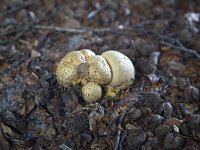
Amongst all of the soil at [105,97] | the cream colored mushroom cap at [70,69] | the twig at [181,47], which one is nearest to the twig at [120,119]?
the soil at [105,97]

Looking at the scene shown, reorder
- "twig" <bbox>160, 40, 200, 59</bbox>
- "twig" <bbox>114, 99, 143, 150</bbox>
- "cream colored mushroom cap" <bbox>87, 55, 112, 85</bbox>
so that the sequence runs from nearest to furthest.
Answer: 1. "twig" <bbox>114, 99, 143, 150</bbox>
2. "cream colored mushroom cap" <bbox>87, 55, 112, 85</bbox>
3. "twig" <bbox>160, 40, 200, 59</bbox>

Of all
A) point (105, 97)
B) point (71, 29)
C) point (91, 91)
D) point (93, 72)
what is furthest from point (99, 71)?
point (71, 29)

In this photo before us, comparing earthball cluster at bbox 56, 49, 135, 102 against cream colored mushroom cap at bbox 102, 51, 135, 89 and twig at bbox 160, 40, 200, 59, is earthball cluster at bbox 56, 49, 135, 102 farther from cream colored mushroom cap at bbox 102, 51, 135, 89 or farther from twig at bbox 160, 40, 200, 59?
twig at bbox 160, 40, 200, 59

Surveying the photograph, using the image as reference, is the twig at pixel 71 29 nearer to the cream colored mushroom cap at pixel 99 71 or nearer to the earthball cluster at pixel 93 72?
the earthball cluster at pixel 93 72

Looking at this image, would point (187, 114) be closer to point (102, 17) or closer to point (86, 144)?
point (86, 144)

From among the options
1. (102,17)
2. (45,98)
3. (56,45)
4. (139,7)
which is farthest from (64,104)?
(139,7)

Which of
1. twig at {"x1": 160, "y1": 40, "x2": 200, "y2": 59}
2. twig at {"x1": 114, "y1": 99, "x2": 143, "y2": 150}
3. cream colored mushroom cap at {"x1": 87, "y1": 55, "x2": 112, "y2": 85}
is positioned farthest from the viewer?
twig at {"x1": 160, "y1": 40, "x2": 200, "y2": 59}

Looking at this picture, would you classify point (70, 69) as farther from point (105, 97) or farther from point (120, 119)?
point (120, 119)

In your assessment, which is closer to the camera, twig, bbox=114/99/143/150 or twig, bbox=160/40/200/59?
twig, bbox=114/99/143/150

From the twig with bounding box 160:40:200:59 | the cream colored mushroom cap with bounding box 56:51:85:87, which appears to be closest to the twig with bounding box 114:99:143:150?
the cream colored mushroom cap with bounding box 56:51:85:87
